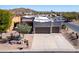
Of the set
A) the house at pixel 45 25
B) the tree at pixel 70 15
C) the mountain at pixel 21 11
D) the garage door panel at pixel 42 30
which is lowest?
the garage door panel at pixel 42 30

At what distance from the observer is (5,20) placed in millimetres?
7266

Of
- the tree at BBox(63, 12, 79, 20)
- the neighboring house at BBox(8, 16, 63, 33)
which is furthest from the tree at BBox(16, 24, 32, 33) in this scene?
the tree at BBox(63, 12, 79, 20)

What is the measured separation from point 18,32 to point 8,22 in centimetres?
28

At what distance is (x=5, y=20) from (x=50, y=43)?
1.08 meters

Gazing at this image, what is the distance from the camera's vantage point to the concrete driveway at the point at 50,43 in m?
6.66

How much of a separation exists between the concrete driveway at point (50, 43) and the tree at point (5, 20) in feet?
1.92

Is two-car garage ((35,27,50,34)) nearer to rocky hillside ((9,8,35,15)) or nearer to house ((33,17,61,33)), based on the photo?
house ((33,17,61,33))

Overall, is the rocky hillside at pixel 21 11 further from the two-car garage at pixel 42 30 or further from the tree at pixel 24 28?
the two-car garage at pixel 42 30

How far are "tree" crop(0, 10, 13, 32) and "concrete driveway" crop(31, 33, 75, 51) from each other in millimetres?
585

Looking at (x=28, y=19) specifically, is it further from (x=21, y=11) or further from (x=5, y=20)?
(x=5, y=20)

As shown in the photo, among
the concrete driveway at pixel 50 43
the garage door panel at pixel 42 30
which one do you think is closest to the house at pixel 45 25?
the garage door panel at pixel 42 30

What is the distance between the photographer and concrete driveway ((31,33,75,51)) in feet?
21.9
